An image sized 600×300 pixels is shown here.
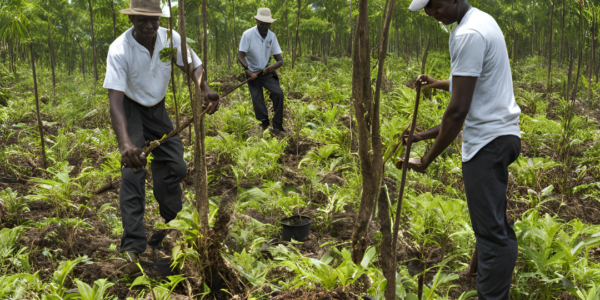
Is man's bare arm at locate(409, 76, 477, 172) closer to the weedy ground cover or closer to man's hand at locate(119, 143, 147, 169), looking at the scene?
the weedy ground cover

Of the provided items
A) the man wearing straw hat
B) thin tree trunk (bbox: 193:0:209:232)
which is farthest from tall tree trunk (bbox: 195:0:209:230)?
the man wearing straw hat

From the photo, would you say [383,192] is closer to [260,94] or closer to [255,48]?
[260,94]

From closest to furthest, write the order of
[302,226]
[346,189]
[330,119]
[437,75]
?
[302,226] → [346,189] → [330,119] → [437,75]

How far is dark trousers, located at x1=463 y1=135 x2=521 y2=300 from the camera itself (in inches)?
83.3

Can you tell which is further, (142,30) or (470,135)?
(142,30)

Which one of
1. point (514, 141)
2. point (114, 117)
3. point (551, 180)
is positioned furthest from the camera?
point (551, 180)

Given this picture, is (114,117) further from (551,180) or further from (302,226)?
(551,180)

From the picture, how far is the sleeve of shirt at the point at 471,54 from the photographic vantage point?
1963mm

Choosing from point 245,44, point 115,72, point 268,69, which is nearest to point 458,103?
point 115,72

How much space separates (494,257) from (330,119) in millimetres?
4622

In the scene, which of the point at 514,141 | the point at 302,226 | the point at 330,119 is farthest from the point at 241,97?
the point at 514,141

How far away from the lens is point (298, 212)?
144 inches

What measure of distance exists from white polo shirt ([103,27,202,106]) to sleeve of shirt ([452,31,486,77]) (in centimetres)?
192

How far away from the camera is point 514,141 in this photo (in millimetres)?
2123
